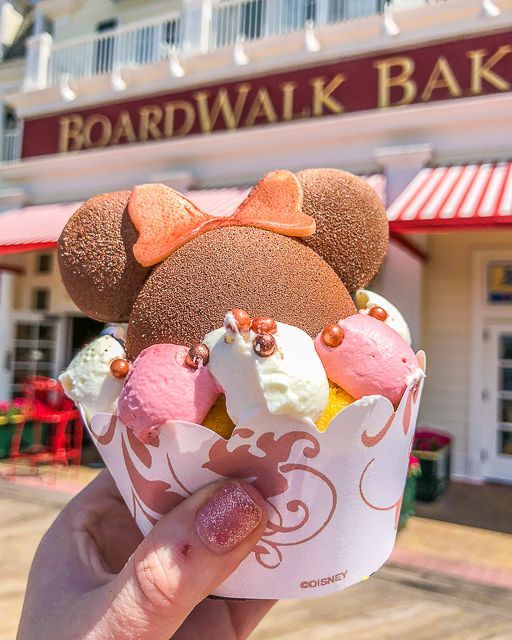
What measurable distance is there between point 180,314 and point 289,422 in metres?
0.42

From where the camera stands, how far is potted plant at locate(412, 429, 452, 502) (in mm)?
5695

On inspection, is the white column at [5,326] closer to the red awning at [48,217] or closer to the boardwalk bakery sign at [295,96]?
the red awning at [48,217]

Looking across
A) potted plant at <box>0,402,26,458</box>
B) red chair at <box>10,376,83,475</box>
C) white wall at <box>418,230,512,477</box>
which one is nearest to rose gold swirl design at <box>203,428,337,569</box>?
white wall at <box>418,230,512,477</box>

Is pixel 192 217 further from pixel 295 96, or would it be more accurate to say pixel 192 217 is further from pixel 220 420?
pixel 295 96

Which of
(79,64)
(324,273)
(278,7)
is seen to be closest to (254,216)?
(324,273)

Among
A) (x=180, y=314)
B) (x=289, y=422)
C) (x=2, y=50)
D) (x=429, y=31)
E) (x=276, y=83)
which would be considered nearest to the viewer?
(x=289, y=422)

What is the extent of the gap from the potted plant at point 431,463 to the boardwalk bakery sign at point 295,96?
399 centimetres

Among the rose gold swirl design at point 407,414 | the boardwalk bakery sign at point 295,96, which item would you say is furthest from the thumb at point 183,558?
the boardwalk bakery sign at point 295,96

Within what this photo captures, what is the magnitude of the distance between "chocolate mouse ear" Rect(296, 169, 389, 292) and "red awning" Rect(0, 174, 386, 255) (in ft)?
13.4

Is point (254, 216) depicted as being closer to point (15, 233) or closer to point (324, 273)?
point (324, 273)

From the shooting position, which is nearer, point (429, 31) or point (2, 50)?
point (429, 31)

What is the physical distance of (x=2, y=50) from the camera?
38.4 ft

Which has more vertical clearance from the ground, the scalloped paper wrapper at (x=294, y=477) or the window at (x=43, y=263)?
the window at (x=43, y=263)

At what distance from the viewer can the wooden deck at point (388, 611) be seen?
3111 millimetres
